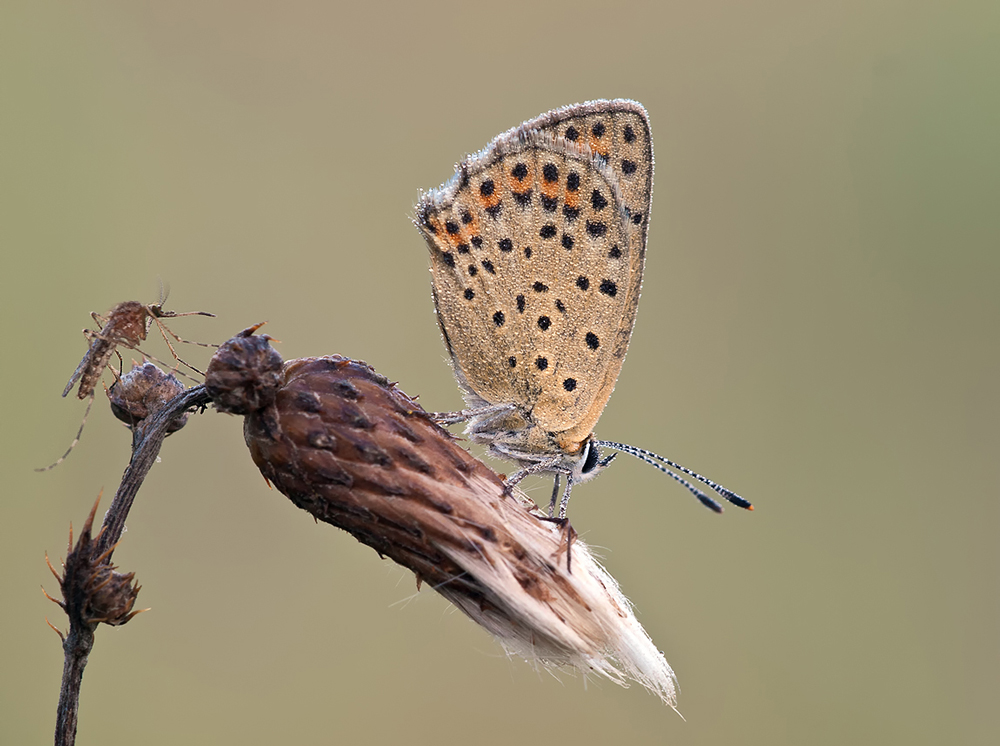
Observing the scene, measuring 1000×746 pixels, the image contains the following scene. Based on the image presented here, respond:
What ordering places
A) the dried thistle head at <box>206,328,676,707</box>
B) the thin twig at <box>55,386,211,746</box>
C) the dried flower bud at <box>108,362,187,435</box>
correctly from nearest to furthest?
the thin twig at <box>55,386,211,746</box> < the dried thistle head at <box>206,328,676,707</box> < the dried flower bud at <box>108,362,187,435</box>

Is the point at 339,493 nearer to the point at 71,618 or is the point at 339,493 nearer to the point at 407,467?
the point at 407,467

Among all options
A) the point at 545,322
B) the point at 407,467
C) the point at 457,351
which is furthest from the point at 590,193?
the point at 407,467

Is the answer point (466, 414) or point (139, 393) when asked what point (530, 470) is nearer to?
point (466, 414)

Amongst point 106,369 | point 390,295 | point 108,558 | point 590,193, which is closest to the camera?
point 108,558

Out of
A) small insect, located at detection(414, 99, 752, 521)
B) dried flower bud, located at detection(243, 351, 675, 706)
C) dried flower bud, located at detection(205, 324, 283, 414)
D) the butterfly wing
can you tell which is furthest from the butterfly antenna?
dried flower bud, located at detection(205, 324, 283, 414)

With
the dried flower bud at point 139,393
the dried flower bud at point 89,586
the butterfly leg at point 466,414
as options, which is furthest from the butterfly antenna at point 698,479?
the dried flower bud at point 89,586

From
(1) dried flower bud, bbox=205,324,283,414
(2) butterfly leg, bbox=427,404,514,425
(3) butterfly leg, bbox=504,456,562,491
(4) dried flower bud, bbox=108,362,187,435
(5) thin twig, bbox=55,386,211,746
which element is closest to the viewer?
(5) thin twig, bbox=55,386,211,746

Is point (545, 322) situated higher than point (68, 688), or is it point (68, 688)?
point (545, 322)

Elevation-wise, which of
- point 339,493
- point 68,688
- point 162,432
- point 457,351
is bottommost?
point 68,688

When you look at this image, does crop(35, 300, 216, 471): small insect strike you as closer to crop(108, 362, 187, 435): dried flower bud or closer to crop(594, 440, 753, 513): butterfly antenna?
crop(108, 362, 187, 435): dried flower bud
